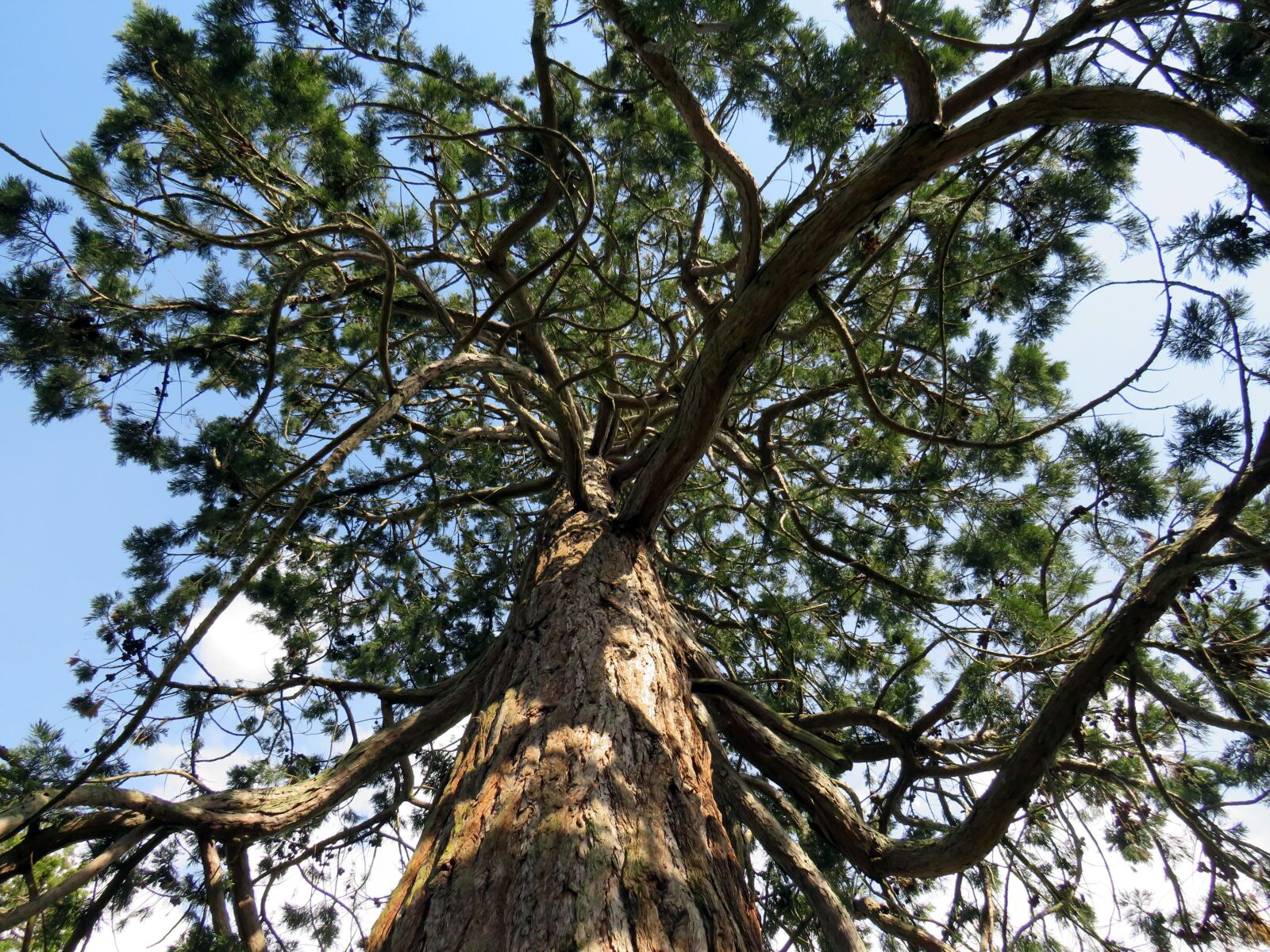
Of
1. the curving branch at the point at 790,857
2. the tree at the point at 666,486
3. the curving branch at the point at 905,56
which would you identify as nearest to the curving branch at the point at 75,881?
the tree at the point at 666,486

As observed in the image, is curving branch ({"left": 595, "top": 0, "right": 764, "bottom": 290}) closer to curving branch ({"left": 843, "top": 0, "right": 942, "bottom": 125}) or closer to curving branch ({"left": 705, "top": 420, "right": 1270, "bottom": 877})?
curving branch ({"left": 843, "top": 0, "right": 942, "bottom": 125})

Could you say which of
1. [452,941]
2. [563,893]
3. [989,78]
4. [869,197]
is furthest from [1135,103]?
[452,941]

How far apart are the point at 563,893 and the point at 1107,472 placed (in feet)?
8.04

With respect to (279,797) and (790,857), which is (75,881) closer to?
(279,797)

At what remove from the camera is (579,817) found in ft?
4.98

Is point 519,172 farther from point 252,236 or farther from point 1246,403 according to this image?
point 1246,403

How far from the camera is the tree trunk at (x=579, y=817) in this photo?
130cm

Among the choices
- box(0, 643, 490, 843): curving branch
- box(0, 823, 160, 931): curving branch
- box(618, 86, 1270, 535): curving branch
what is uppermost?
box(618, 86, 1270, 535): curving branch

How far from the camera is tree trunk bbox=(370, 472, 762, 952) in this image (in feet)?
4.26

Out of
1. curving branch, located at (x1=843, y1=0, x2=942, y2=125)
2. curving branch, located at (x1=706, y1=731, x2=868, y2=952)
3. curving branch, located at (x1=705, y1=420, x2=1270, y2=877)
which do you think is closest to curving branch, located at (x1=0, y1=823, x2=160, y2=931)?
curving branch, located at (x1=706, y1=731, x2=868, y2=952)

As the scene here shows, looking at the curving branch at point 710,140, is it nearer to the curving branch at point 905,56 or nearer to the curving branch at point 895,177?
the curving branch at point 895,177

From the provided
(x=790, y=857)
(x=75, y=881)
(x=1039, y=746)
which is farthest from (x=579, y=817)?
(x=75, y=881)

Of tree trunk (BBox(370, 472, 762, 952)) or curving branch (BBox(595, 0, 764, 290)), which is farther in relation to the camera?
curving branch (BBox(595, 0, 764, 290))

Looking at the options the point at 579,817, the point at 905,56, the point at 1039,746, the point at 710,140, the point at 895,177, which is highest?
the point at 710,140
